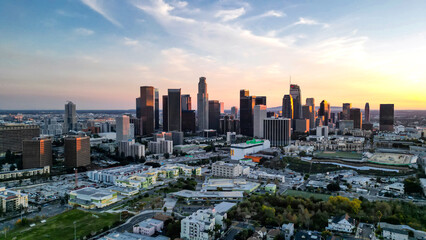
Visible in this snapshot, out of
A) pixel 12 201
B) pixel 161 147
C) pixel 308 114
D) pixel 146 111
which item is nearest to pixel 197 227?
pixel 12 201

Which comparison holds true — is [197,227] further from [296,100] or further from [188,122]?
[296,100]

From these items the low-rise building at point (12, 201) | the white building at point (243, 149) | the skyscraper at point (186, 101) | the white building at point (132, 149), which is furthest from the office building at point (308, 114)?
the low-rise building at point (12, 201)

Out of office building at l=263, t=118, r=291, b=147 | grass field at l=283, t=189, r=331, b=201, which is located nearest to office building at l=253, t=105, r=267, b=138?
office building at l=263, t=118, r=291, b=147

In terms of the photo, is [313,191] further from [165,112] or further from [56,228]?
[165,112]

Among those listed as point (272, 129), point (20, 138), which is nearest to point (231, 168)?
point (272, 129)

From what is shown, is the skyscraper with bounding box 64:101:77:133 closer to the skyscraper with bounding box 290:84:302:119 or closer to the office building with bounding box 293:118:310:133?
the office building with bounding box 293:118:310:133

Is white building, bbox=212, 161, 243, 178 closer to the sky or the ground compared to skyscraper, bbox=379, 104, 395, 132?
closer to the ground
